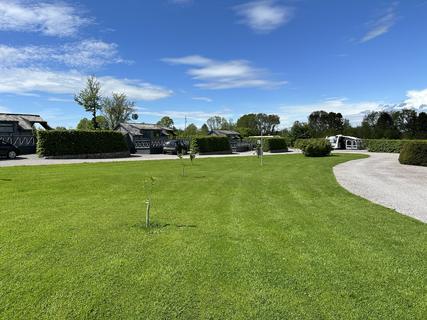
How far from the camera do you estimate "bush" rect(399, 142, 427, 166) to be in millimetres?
20734

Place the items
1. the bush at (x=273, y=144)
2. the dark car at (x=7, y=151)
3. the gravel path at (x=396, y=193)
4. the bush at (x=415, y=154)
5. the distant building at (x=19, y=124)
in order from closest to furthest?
the gravel path at (x=396, y=193) → the bush at (x=415, y=154) → the dark car at (x=7, y=151) → the distant building at (x=19, y=124) → the bush at (x=273, y=144)

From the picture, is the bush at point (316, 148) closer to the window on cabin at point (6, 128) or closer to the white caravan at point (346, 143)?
the white caravan at point (346, 143)

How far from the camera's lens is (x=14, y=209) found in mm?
6480

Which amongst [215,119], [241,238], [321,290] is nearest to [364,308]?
[321,290]

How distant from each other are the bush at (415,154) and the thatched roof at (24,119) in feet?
120

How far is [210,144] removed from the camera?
34781 mm

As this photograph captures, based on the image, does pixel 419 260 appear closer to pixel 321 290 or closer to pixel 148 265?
pixel 321 290

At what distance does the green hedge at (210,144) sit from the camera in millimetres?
33219

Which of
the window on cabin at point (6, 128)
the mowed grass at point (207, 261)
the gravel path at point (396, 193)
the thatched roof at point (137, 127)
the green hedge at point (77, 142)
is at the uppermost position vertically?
the thatched roof at point (137, 127)

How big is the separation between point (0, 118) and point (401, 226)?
39241mm

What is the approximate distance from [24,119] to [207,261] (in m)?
40.2

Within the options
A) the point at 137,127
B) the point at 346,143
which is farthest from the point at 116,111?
the point at 346,143

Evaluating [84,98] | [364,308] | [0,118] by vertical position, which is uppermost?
[84,98]

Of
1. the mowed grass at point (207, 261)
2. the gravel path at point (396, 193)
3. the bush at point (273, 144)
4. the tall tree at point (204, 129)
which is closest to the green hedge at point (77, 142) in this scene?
the mowed grass at point (207, 261)
